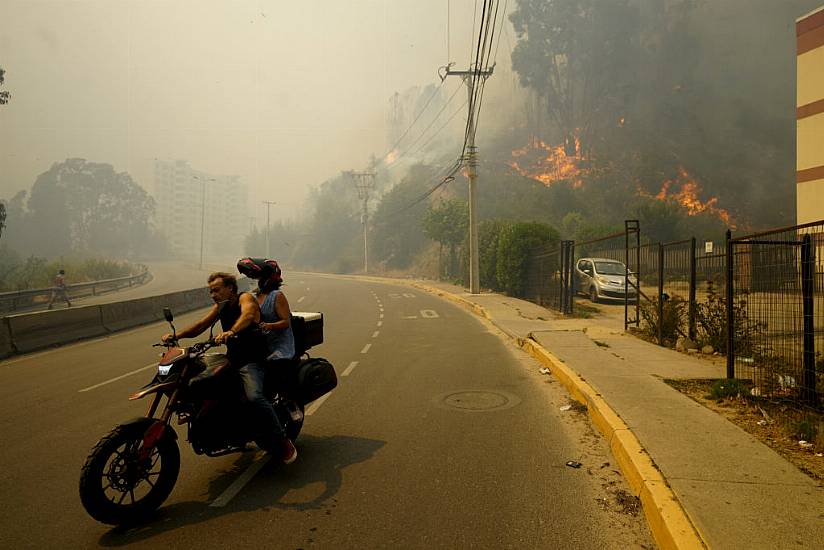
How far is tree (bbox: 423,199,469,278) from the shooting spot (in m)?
47.6

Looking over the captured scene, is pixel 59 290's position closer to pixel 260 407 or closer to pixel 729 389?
pixel 260 407

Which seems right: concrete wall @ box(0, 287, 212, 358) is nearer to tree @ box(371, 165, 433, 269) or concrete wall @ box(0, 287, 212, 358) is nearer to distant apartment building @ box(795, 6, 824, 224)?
distant apartment building @ box(795, 6, 824, 224)

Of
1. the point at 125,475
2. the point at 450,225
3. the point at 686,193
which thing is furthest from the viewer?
the point at 686,193

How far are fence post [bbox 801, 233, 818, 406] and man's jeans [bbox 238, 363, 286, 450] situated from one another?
19.1ft

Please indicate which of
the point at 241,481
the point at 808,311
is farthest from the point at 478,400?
the point at 808,311

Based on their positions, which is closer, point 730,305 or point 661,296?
point 730,305

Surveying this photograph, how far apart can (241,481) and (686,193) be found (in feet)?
310

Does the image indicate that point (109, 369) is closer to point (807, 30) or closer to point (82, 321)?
point (82, 321)

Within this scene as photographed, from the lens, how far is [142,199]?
123688 mm

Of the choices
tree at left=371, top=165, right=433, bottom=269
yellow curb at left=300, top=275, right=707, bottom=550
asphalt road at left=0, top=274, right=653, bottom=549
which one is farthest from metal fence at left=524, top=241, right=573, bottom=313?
tree at left=371, top=165, right=433, bottom=269

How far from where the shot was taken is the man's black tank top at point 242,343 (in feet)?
16.1

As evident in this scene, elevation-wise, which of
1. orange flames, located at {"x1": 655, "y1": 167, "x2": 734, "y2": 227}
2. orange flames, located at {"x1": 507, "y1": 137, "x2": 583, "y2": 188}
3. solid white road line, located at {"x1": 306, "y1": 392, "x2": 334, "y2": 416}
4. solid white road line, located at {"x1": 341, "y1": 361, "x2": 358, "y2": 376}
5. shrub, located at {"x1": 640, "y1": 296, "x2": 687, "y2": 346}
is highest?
orange flames, located at {"x1": 507, "y1": 137, "x2": 583, "y2": 188}

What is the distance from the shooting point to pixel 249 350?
16.4 feet

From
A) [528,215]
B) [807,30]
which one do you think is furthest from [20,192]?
[807,30]
